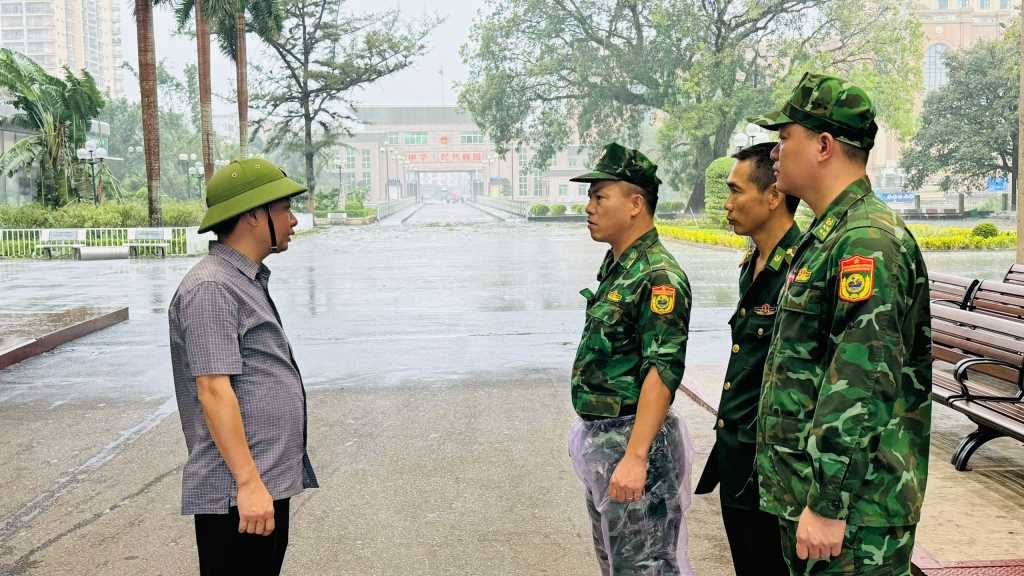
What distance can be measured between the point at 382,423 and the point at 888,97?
39925 mm

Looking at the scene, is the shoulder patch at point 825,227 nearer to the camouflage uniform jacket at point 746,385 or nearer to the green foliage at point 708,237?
the camouflage uniform jacket at point 746,385

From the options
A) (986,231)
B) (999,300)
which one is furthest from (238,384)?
(986,231)

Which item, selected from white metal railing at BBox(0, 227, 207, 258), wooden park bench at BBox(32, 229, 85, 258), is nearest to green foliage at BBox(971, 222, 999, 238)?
white metal railing at BBox(0, 227, 207, 258)

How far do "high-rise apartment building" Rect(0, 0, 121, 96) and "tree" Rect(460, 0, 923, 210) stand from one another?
12198 centimetres

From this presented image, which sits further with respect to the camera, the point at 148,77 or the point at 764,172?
the point at 148,77

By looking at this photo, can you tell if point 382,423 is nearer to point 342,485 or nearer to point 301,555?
point 342,485

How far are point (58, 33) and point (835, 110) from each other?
180 metres

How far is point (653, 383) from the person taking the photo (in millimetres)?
2863

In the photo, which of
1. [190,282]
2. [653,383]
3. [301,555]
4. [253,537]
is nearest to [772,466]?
[653,383]

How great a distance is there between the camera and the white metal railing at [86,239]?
2630 centimetres

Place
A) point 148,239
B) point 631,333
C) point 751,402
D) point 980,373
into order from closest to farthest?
1. point 751,402
2. point 631,333
3. point 980,373
4. point 148,239

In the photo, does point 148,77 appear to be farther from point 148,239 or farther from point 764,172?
point 764,172

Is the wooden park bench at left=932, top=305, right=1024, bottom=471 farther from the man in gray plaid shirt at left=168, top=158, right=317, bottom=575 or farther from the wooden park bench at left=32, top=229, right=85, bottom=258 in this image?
the wooden park bench at left=32, top=229, right=85, bottom=258

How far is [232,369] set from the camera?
254cm
